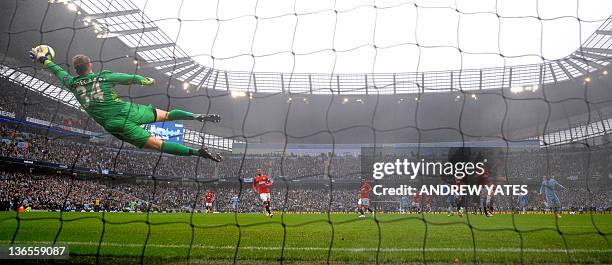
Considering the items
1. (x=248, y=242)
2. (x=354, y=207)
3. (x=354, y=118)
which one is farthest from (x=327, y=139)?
(x=248, y=242)

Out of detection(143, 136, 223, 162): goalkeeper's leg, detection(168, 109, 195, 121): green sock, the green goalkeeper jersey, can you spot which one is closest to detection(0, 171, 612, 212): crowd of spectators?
detection(168, 109, 195, 121): green sock

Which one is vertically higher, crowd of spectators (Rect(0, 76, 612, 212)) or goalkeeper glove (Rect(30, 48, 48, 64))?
goalkeeper glove (Rect(30, 48, 48, 64))

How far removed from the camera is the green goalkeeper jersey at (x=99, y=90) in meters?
5.04

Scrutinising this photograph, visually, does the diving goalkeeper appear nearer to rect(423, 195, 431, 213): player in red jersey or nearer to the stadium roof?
the stadium roof

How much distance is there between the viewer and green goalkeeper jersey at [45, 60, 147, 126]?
5043 mm

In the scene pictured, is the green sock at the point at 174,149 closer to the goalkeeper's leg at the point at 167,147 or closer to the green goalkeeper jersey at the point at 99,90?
the goalkeeper's leg at the point at 167,147

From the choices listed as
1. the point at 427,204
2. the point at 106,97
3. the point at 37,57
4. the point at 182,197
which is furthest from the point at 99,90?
the point at 182,197

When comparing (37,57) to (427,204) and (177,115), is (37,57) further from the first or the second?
(427,204)

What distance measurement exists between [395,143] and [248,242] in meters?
34.9

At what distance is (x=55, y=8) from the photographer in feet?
69.9

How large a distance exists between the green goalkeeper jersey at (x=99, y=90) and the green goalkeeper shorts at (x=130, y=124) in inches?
2.7

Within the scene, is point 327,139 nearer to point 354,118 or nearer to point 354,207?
point 354,118

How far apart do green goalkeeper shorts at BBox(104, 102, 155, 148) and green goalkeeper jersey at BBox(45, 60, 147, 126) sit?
0.07 m

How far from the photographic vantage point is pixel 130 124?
5211 mm
